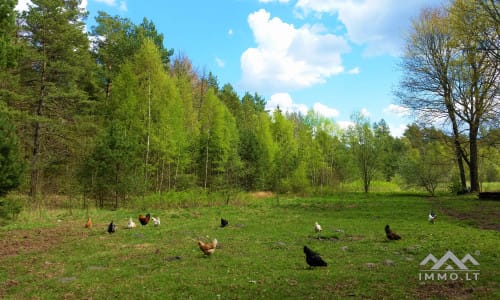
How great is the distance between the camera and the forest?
23.1m

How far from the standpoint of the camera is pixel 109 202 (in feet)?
87.2

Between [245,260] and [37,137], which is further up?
[37,137]

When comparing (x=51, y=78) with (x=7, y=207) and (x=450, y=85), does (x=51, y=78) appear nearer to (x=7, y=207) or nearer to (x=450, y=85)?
(x=7, y=207)

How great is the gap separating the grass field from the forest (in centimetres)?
576

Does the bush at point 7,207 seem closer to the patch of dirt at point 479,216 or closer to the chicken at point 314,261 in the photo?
the chicken at point 314,261

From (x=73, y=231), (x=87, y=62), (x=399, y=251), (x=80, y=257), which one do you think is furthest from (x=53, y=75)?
(x=399, y=251)

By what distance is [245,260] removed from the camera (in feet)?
29.0

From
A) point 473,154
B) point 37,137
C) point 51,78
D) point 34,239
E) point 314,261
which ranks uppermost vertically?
point 51,78

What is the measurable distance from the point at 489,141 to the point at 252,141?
24.1 m

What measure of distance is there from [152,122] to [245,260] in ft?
72.7

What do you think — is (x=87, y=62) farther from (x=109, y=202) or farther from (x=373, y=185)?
(x=373, y=185)

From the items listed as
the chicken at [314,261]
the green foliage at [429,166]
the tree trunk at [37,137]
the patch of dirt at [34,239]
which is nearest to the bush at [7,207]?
the patch of dirt at [34,239]

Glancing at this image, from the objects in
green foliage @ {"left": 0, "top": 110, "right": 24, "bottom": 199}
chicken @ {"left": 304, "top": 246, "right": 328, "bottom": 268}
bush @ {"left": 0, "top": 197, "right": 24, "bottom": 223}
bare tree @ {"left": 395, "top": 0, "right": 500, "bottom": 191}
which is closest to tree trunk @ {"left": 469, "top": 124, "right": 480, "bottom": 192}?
bare tree @ {"left": 395, "top": 0, "right": 500, "bottom": 191}

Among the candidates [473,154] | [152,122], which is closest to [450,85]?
[473,154]
